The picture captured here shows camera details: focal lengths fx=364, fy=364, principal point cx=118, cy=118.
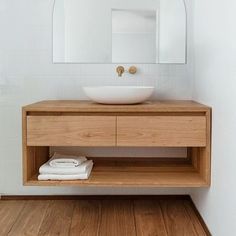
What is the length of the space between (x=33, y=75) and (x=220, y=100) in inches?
54.4

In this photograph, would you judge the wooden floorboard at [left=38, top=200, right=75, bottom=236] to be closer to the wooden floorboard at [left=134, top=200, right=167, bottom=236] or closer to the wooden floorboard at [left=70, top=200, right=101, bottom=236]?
the wooden floorboard at [left=70, top=200, right=101, bottom=236]

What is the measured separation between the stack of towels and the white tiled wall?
1.77 ft

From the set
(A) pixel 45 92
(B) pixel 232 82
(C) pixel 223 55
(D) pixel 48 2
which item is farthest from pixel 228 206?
(D) pixel 48 2

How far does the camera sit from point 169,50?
2.67 meters

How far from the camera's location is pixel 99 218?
2363mm

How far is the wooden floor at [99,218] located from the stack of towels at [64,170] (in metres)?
0.31

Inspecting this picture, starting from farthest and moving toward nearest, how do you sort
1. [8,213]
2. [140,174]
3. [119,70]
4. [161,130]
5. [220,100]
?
[119,70], [8,213], [140,174], [161,130], [220,100]

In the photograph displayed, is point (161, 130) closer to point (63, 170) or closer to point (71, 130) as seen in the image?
point (71, 130)

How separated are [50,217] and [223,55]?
147 centimetres

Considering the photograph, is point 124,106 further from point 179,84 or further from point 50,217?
point 50,217

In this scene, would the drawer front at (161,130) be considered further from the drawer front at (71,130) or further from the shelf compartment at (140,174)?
the shelf compartment at (140,174)

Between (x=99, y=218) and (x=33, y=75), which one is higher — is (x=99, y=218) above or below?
below

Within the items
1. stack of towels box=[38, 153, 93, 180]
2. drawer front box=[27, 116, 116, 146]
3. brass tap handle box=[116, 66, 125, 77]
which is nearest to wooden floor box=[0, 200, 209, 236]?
stack of towels box=[38, 153, 93, 180]

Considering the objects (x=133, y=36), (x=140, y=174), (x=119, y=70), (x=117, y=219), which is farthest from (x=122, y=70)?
(x=117, y=219)
